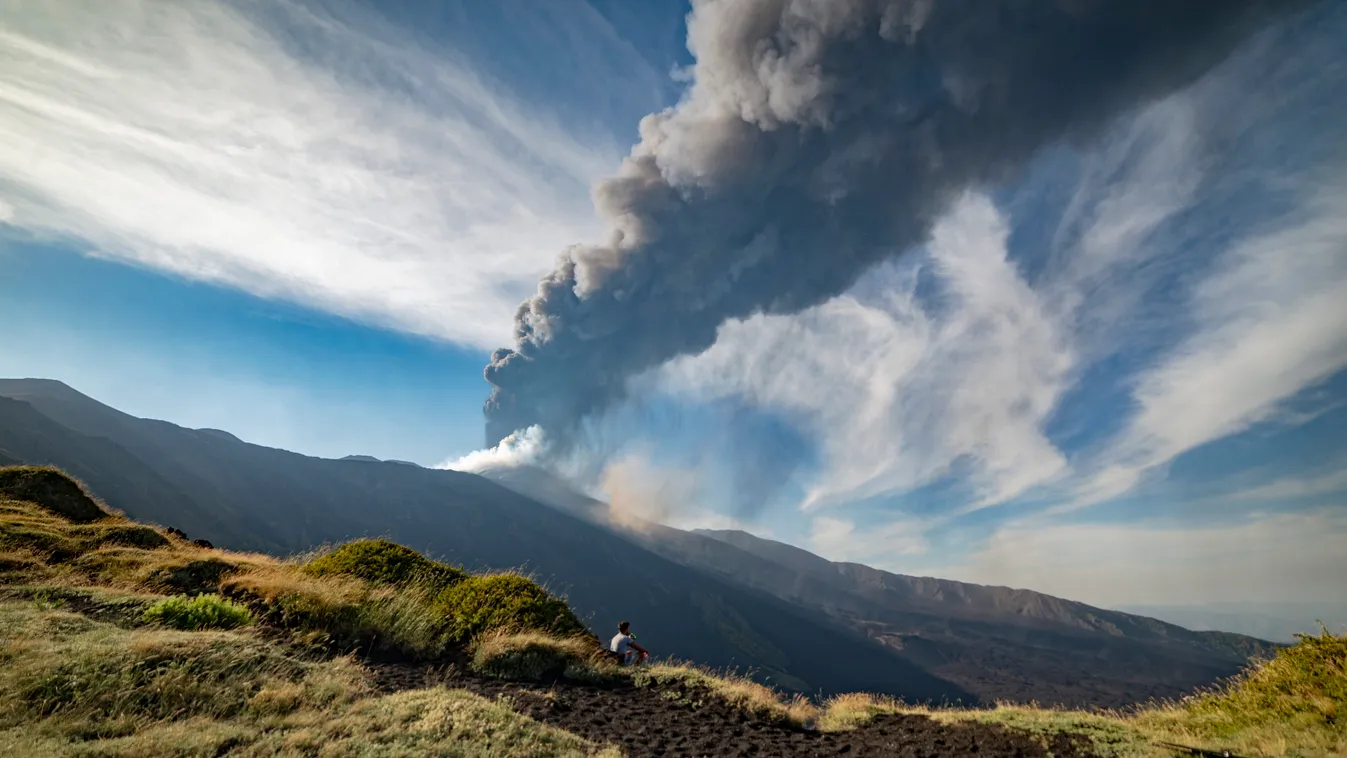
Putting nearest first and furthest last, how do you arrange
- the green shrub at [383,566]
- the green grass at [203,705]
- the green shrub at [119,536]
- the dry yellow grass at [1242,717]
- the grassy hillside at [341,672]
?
the green grass at [203,705]
the grassy hillside at [341,672]
the dry yellow grass at [1242,717]
the green shrub at [119,536]
the green shrub at [383,566]

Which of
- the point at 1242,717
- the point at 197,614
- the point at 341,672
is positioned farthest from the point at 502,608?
the point at 1242,717

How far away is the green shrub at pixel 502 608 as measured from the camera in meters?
11.1

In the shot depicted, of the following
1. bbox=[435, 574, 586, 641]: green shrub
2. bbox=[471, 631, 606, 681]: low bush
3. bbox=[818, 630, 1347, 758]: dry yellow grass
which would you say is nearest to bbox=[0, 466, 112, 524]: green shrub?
bbox=[435, 574, 586, 641]: green shrub

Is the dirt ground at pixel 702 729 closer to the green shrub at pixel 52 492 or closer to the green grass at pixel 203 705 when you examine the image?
the green grass at pixel 203 705

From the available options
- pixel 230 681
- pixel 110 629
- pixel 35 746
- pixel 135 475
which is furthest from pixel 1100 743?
pixel 135 475

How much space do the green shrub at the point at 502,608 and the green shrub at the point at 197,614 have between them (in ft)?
11.8

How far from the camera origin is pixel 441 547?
182m

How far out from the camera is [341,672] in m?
7.13

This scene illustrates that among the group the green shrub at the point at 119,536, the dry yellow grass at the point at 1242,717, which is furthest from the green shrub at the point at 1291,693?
the green shrub at the point at 119,536

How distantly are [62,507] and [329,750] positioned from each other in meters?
15.7

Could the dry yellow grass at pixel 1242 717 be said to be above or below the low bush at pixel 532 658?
above

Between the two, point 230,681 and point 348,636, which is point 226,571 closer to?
point 348,636

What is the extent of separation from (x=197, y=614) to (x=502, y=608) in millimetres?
5164

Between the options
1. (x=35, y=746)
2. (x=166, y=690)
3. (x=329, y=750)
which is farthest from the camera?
(x=166, y=690)
